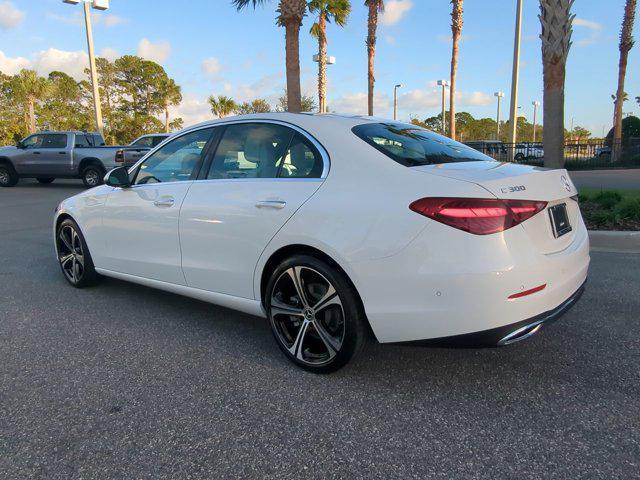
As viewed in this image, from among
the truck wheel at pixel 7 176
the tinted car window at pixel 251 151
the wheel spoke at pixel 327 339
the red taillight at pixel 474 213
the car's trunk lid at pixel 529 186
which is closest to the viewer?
the red taillight at pixel 474 213

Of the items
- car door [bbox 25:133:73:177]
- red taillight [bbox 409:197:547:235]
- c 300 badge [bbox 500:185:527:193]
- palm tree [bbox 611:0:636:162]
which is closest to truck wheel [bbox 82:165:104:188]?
car door [bbox 25:133:73:177]

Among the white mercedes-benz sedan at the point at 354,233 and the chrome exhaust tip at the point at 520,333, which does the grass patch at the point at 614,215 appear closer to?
the white mercedes-benz sedan at the point at 354,233

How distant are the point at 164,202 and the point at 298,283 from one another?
1.48 m

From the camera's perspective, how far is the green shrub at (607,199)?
7.89 metres

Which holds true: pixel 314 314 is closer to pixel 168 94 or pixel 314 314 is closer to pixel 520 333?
pixel 520 333

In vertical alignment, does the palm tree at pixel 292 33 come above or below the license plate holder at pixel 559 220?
above

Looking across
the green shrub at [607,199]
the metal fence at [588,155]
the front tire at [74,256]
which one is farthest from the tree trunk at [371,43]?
the front tire at [74,256]

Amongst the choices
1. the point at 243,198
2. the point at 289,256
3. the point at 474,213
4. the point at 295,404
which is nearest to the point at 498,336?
the point at 474,213

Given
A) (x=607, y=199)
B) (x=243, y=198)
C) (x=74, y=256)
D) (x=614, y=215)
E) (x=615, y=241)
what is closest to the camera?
(x=243, y=198)

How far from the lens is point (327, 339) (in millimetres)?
3043

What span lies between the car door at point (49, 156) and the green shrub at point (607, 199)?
15423mm

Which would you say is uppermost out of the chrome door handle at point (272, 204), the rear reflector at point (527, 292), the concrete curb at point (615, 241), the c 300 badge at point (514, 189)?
the c 300 badge at point (514, 189)

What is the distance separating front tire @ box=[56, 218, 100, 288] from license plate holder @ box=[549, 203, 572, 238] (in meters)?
4.13

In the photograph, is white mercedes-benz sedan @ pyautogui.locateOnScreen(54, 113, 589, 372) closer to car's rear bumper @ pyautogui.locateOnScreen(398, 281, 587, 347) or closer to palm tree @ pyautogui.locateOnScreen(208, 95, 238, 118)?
car's rear bumper @ pyautogui.locateOnScreen(398, 281, 587, 347)
